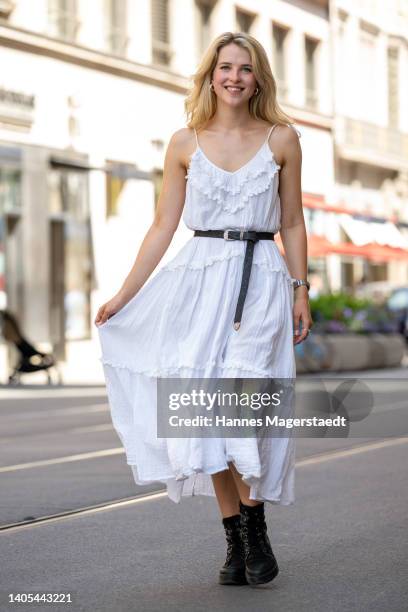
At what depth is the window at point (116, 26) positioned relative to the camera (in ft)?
96.9

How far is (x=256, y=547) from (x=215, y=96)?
5.30ft

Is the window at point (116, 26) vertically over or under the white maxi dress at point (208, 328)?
over

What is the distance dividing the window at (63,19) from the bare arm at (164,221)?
21.7 meters

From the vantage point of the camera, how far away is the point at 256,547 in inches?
225

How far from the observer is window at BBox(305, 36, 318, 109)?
129 ft

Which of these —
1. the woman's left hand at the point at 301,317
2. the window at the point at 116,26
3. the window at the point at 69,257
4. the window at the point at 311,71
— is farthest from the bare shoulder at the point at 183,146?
the window at the point at 311,71

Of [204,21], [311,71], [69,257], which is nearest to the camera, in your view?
[69,257]

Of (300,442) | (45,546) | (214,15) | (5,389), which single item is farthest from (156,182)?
(45,546)

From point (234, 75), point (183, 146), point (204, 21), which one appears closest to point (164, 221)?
point (183, 146)

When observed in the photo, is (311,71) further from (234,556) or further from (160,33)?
(234,556)

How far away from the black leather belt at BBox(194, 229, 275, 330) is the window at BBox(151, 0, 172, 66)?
26218 millimetres

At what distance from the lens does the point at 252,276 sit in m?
5.68

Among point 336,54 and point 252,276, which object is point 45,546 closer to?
point 252,276

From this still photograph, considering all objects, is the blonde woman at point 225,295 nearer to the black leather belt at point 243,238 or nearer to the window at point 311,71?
the black leather belt at point 243,238
